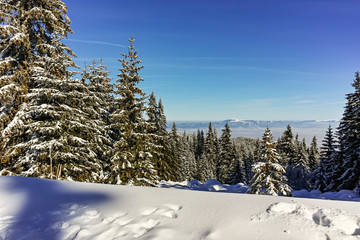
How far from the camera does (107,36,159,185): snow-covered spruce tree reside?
526 inches

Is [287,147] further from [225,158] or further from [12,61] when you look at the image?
[12,61]

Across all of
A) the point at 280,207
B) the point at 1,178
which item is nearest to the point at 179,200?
the point at 280,207

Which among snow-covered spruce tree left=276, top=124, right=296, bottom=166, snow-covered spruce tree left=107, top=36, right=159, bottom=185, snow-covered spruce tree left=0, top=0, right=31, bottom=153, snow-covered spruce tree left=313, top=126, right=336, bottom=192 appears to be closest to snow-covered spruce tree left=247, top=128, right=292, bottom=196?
snow-covered spruce tree left=107, top=36, right=159, bottom=185

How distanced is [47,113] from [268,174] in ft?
43.7

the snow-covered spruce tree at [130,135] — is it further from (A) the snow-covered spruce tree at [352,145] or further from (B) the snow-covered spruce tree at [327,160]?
(B) the snow-covered spruce tree at [327,160]

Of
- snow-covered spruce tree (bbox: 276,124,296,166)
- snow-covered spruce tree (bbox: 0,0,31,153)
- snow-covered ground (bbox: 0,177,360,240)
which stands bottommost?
snow-covered spruce tree (bbox: 276,124,296,166)

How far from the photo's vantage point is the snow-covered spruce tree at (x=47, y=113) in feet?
31.8

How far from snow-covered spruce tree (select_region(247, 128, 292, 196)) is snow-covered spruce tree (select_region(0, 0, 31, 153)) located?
45.8ft

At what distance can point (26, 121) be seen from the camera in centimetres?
978

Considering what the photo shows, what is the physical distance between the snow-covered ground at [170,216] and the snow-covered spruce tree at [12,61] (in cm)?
656

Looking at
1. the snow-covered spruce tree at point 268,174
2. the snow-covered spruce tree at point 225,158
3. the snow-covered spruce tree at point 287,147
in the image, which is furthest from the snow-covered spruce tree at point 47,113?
the snow-covered spruce tree at point 287,147

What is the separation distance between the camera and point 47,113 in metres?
9.78

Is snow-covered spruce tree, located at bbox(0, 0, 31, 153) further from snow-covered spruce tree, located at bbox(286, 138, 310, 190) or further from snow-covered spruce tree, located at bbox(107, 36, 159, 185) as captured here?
snow-covered spruce tree, located at bbox(286, 138, 310, 190)

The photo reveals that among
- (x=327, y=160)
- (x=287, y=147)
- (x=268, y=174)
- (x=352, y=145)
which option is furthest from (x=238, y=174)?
(x=268, y=174)
